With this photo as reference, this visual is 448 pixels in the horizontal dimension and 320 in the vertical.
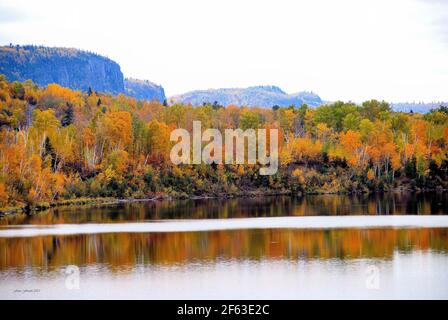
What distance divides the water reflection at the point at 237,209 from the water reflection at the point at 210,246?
1161 cm

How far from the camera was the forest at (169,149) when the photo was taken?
2785 inches

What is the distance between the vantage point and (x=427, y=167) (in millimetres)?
89250

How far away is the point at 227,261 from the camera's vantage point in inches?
1282

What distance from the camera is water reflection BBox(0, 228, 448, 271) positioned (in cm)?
3341

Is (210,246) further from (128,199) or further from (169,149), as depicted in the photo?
(169,149)

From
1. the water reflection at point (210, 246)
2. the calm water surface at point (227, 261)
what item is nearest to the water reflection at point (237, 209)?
the calm water surface at point (227, 261)

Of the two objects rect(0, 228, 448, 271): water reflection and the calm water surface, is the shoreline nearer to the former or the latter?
the calm water surface

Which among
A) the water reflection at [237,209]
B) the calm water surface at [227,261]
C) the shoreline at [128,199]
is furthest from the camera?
the shoreline at [128,199]

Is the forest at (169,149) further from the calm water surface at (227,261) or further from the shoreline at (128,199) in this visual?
the calm water surface at (227,261)

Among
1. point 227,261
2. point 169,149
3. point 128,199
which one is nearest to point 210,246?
point 227,261

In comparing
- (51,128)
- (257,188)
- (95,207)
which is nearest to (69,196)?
(95,207)

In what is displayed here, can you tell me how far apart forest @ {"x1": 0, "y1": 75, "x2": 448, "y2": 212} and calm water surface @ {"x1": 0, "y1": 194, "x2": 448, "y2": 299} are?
18.3 m

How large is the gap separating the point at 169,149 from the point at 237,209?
24431mm
